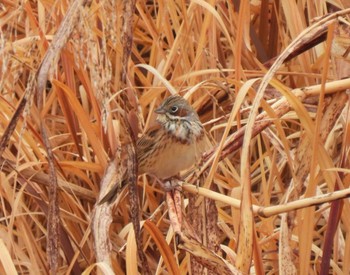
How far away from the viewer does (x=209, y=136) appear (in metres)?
Result: 2.68

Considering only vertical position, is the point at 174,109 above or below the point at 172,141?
above

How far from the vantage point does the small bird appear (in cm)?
257

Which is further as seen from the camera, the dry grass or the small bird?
the small bird

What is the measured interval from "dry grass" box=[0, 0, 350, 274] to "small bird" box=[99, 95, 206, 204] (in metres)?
0.07

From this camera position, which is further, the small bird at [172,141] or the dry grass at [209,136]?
the small bird at [172,141]

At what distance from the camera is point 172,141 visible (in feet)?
8.93

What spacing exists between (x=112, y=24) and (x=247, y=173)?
1.28 feet

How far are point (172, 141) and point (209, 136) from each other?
12cm

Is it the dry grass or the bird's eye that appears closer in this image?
the dry grass

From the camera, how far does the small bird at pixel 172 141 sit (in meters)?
2.57

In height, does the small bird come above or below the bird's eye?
below

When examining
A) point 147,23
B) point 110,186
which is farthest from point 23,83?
point 110,186

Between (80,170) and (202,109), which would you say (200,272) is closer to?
(80,170)

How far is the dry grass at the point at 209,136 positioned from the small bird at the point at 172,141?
7cm
